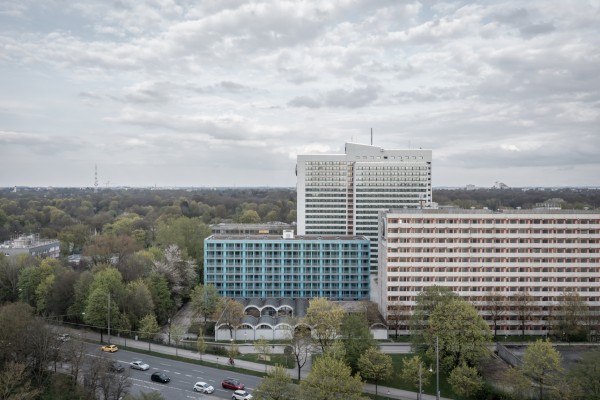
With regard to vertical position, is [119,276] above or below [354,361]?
above

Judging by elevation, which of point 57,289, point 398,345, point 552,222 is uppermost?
point 552,222

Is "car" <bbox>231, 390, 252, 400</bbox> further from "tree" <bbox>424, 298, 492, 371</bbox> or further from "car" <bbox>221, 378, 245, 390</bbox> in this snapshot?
"tree" <bbox>424, 298, 492, 371</bbox>

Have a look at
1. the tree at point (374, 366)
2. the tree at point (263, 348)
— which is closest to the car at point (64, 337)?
the tree at point (263, 348)

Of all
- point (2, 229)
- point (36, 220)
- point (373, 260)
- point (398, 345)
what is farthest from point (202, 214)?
point (398, 345)

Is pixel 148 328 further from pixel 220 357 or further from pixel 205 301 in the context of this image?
pixel 220 357

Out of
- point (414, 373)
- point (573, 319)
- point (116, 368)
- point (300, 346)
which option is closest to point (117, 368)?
point (116, 368)

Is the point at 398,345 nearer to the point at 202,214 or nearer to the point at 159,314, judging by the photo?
the point at 159,314
